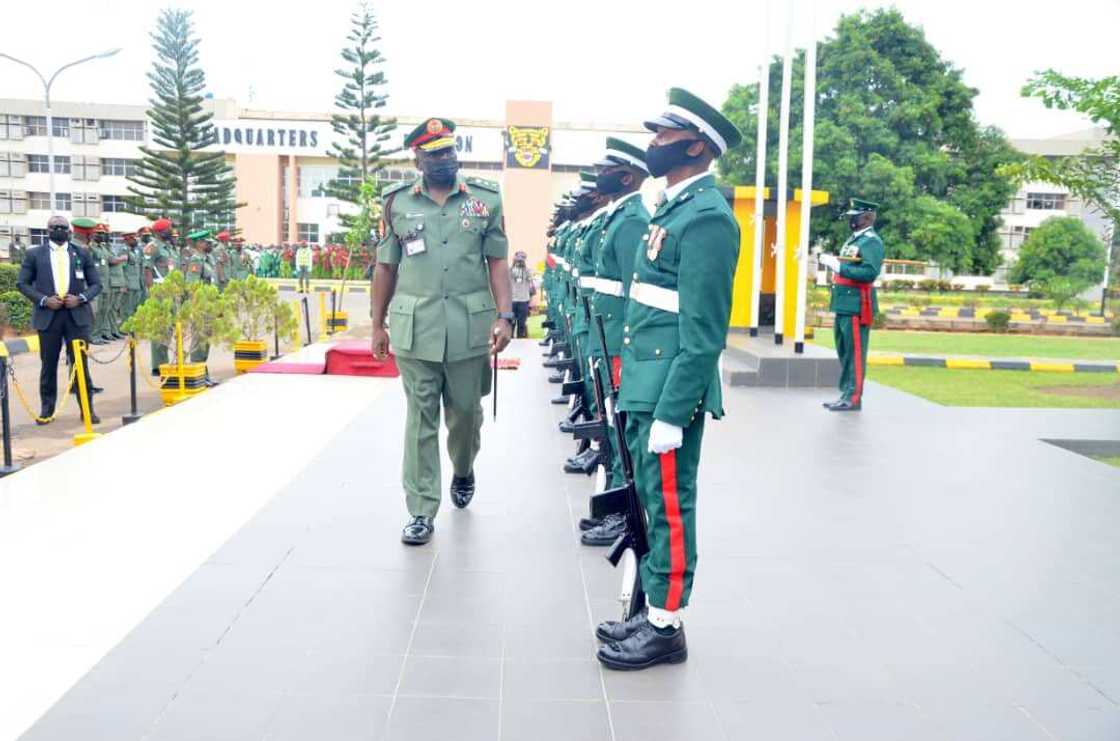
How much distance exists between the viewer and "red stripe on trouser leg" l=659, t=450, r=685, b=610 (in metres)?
2.93

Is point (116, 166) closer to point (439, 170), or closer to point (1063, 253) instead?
point (1063, 253)

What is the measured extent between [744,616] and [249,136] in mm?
42937

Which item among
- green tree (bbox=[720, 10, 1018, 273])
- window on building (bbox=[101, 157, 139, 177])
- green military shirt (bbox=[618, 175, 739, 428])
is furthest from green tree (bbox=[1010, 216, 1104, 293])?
window on building (bbox=[101, 157, 139, 177])

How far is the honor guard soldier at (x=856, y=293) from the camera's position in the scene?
25.2 feet

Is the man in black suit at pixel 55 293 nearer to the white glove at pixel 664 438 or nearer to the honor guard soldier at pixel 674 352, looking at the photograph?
the honor guard soldier at pixel 674 352

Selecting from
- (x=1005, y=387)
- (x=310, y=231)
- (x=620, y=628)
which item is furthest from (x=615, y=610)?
(x=310, y=231)

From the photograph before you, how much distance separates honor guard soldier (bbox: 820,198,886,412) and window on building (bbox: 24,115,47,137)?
153 feet

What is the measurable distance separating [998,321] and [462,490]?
62.6 ft

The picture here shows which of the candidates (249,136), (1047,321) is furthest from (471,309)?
(249,136)

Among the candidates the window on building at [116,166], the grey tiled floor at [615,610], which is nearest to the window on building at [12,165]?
the window on building at [116,166]

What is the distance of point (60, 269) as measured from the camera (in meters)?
8.16

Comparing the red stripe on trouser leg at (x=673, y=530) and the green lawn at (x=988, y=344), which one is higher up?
the red stripe on trouser leg at (x=673, y=530)

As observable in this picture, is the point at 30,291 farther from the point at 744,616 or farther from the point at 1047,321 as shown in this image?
the point at 1047,321

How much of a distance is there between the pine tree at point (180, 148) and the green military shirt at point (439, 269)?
27.3 meters
